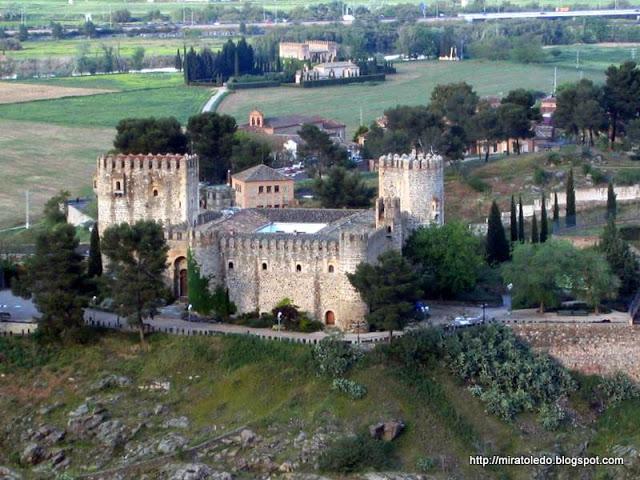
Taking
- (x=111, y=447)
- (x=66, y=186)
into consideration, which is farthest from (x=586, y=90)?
(x=111, y=447)

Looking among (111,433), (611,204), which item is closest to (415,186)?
(611,204)

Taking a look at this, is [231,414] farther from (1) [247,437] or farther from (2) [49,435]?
(2) [49,435]

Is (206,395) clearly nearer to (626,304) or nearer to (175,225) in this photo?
(175,225)

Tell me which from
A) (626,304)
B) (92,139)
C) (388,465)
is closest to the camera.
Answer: (388,465)

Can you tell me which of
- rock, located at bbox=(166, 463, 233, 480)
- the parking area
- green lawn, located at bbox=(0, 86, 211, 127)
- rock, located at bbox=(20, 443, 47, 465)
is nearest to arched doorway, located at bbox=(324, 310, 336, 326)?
rock, located at bbox=(166, 463, 233, 480)

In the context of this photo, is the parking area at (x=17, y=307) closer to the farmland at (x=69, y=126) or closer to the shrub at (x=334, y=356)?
the shrub at (x=334, y=356)

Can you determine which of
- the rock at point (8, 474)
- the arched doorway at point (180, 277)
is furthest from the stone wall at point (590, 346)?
the rock at point (8, 474)

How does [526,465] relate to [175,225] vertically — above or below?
below
